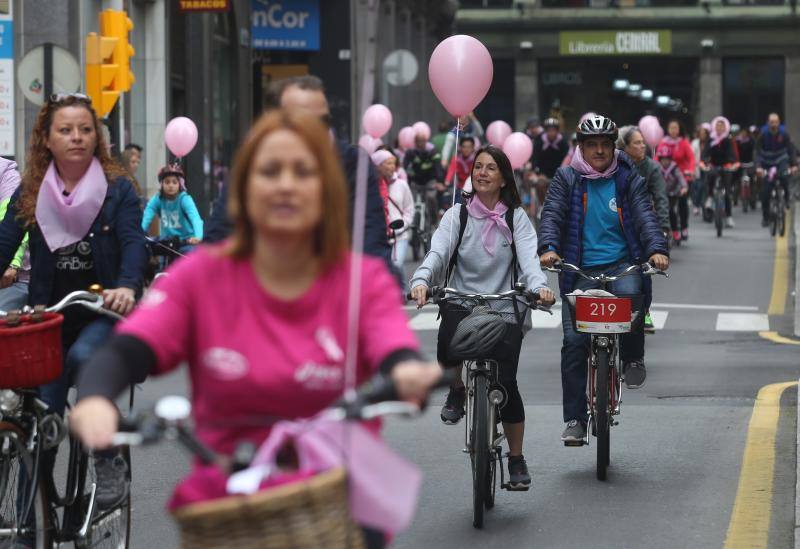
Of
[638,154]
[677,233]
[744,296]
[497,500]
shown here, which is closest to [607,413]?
[497,500]

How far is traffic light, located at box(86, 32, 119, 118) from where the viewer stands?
18.4 metres

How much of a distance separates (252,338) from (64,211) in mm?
2879

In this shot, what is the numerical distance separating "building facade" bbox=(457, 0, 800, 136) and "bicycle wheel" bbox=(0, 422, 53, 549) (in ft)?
195

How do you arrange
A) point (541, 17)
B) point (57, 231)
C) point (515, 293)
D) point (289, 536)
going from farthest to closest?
point (541, 17), point (515, 293), point (57, 231), point (289, 536)

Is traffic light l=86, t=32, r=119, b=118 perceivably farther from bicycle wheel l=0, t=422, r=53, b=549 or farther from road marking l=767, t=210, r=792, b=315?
bicycle wheel l=0, t=422, r=53, b=549

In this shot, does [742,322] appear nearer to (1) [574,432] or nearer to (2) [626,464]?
(2) [626,464]

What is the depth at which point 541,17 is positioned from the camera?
213 feet

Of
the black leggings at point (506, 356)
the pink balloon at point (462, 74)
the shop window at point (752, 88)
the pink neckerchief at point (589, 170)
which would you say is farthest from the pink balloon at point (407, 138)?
the shop window at point (752, 88)

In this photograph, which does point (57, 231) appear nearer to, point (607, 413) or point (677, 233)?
point (607, 413)

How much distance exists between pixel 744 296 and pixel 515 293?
11.6 meters

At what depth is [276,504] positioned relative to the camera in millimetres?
3186

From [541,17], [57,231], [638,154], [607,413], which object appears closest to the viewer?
[57,231]

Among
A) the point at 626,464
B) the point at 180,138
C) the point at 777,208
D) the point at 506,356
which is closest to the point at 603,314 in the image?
the point at 626,464

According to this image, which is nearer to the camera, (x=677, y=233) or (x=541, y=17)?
(x=677, y=233)
